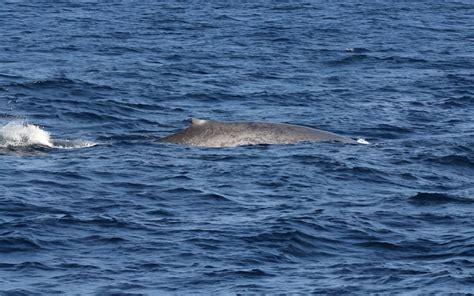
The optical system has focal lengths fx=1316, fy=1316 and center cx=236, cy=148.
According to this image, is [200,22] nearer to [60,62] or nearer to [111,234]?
[60,62]

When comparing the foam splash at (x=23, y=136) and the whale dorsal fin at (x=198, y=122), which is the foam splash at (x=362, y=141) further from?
the foam splash at (x=23, y=136)

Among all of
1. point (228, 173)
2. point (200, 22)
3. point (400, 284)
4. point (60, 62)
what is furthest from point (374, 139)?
point (200, 22)

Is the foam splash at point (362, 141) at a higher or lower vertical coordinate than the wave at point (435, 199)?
lower

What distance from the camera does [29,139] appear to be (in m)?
33.4

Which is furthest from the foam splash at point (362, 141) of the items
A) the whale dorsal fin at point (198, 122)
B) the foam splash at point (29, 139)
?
the foam splash at point (29, 139)

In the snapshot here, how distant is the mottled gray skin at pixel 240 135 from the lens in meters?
Result: 33.6

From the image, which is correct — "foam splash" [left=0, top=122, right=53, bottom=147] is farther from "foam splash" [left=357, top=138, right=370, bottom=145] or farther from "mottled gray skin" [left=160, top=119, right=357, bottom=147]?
"foam splash" [left=357, top=138, right=370, bottom=145]

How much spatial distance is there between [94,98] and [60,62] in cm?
836

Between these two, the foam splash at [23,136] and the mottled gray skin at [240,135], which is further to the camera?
the mottled gray skin at [240,135]

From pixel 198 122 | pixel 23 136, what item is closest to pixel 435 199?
pixel 198 122

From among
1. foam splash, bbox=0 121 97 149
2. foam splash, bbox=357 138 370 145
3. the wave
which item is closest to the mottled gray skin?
foam splash, bbox=357 138 370 145

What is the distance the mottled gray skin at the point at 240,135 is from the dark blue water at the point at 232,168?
1.62ft

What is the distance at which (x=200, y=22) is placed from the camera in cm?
6359

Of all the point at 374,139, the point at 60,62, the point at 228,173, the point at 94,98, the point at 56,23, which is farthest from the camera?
the point at 56,23
